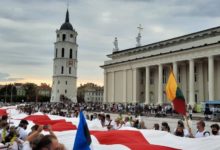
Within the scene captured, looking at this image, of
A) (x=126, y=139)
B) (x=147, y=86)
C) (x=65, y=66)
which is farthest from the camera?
(x=65, y=66)

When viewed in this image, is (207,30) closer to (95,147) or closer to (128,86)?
(128,86)

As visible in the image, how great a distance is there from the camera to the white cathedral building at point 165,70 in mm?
48625

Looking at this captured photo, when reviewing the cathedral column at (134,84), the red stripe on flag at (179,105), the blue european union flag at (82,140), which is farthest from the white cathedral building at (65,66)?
the blue european union flag at (82,140)

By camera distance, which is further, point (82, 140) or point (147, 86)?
point (147, 86)

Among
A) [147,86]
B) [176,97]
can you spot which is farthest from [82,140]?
[147,86]

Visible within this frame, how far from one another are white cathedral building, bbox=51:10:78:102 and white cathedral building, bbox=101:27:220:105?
43.6m

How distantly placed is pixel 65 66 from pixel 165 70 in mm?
64069

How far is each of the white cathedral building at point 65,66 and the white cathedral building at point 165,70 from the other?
4359 cm

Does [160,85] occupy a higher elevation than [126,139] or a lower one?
higher

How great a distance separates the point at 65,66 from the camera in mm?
119625

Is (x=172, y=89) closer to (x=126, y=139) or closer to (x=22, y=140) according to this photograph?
(x=126, y=139)

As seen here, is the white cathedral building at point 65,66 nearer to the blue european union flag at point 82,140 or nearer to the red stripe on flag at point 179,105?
the red stripe on flag at point 179,105

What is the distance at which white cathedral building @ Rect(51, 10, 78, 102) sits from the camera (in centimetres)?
11831

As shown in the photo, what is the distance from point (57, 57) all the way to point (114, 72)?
52.7 meters
